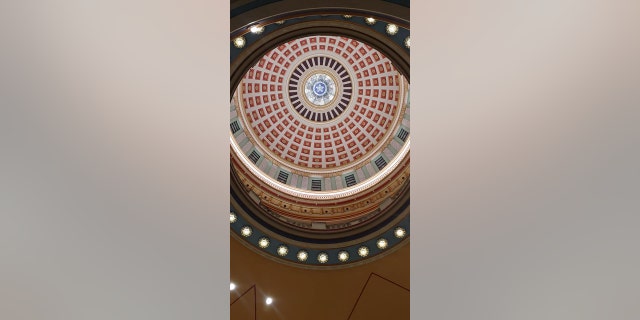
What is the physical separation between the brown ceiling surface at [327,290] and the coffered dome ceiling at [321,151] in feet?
1.23

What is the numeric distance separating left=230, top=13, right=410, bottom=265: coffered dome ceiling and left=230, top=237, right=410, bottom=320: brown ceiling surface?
0.37m

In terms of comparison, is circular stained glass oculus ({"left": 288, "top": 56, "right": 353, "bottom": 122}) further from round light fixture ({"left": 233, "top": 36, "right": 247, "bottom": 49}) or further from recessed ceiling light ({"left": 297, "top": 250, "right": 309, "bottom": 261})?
round light fixture ({"left": 233, "top": 36, "right": 247, "bottom": 49})

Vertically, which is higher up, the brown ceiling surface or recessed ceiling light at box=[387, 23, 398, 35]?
recessed ceiling light at box=[387, 23, 398, 35]

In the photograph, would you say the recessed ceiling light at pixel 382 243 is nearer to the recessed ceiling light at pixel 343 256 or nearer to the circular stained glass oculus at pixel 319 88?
the recessed ceiling light at pixel 343 256

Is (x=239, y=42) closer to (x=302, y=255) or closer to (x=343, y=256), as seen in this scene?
(x=302, y=255)

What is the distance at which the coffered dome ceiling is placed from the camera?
14.2 metres

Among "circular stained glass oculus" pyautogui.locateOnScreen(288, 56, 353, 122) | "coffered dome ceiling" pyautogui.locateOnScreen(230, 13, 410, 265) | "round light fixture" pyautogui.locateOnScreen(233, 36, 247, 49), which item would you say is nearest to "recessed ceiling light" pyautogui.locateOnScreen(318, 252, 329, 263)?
"coffered dome ceiling" pyautogui.locateOnScreen(230, 13, 410, 265)

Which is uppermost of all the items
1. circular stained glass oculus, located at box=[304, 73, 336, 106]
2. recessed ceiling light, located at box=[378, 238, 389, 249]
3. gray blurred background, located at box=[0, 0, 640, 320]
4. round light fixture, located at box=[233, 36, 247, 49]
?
circular stained glass oculus, located at box=[304, 73, 336, 106]

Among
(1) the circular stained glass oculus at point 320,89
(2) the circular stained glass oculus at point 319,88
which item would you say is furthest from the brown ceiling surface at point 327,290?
(2) the circular stained glass oculus at point 319,88
